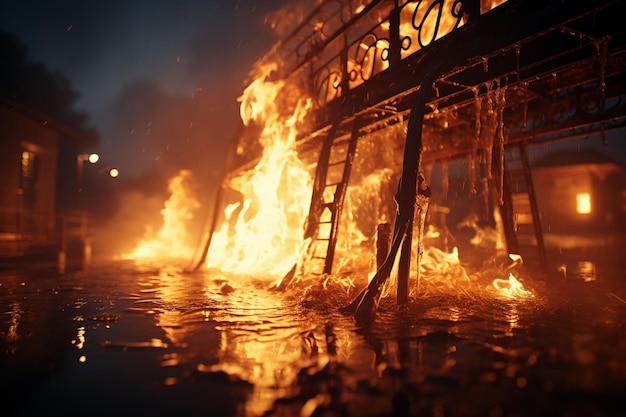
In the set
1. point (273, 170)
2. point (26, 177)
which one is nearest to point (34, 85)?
point (26, 177)

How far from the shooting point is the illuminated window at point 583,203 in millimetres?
29859

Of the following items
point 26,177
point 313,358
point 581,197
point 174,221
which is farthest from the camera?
point 581,197

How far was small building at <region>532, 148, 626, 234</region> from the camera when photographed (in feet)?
96.9

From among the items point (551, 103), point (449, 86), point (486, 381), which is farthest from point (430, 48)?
point (486, 381)

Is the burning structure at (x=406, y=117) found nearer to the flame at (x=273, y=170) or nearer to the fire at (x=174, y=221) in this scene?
the flame at (x=273, y=170)

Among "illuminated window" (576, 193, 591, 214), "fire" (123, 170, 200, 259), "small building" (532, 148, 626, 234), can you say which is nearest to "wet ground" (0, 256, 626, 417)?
"fire" (123, 170, 200, 259)

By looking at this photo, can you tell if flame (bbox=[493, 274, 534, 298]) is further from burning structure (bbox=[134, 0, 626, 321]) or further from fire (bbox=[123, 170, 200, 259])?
fire (bbox=[123, 170, 200, 259])

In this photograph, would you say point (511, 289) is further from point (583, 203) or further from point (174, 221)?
point (583, 203)

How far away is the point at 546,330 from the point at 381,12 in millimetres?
6928

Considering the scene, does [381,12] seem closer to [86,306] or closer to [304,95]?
[304,95]

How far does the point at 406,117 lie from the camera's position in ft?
23.7

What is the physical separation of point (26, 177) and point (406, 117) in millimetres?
18879

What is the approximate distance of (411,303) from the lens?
5516 mm

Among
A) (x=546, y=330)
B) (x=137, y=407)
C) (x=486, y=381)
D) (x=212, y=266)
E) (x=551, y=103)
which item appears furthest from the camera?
(x=212, y=266)
